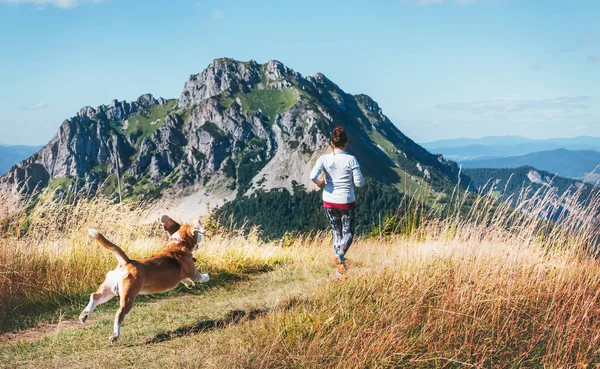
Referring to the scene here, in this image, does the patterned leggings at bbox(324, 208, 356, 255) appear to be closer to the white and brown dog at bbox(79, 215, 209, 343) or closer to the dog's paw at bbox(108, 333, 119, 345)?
the white and brown dog at bbox(79, 215, 209, 343)

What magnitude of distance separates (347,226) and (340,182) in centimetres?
87

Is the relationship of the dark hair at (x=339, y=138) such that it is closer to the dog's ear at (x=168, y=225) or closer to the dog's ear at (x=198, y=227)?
the dog's ear at (x=198, y=227)

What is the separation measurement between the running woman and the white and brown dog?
8.42 feet

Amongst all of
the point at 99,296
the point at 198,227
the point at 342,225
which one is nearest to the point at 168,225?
the point at 198,227

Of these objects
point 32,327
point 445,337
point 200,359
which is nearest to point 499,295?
point 445,337

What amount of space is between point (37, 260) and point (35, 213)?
143cm

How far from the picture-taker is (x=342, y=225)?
8031mm

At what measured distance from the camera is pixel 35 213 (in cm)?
849

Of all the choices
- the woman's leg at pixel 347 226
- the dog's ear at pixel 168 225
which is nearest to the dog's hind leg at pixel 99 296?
the dog's ear at pixel 168 225

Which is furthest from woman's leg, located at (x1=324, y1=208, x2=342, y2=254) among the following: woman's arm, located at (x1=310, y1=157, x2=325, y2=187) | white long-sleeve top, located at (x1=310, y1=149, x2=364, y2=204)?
woman's arm, located at (x1=310, y1=157, x2=325, y2=187)

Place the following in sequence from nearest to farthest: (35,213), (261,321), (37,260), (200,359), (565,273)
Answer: (200,359)
(261,321)
(565,273)
(37,260)
(35,213)

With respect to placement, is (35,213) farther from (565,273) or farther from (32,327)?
(565,273)

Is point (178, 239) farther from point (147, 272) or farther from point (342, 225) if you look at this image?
point (342, 225)

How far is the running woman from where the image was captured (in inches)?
301
